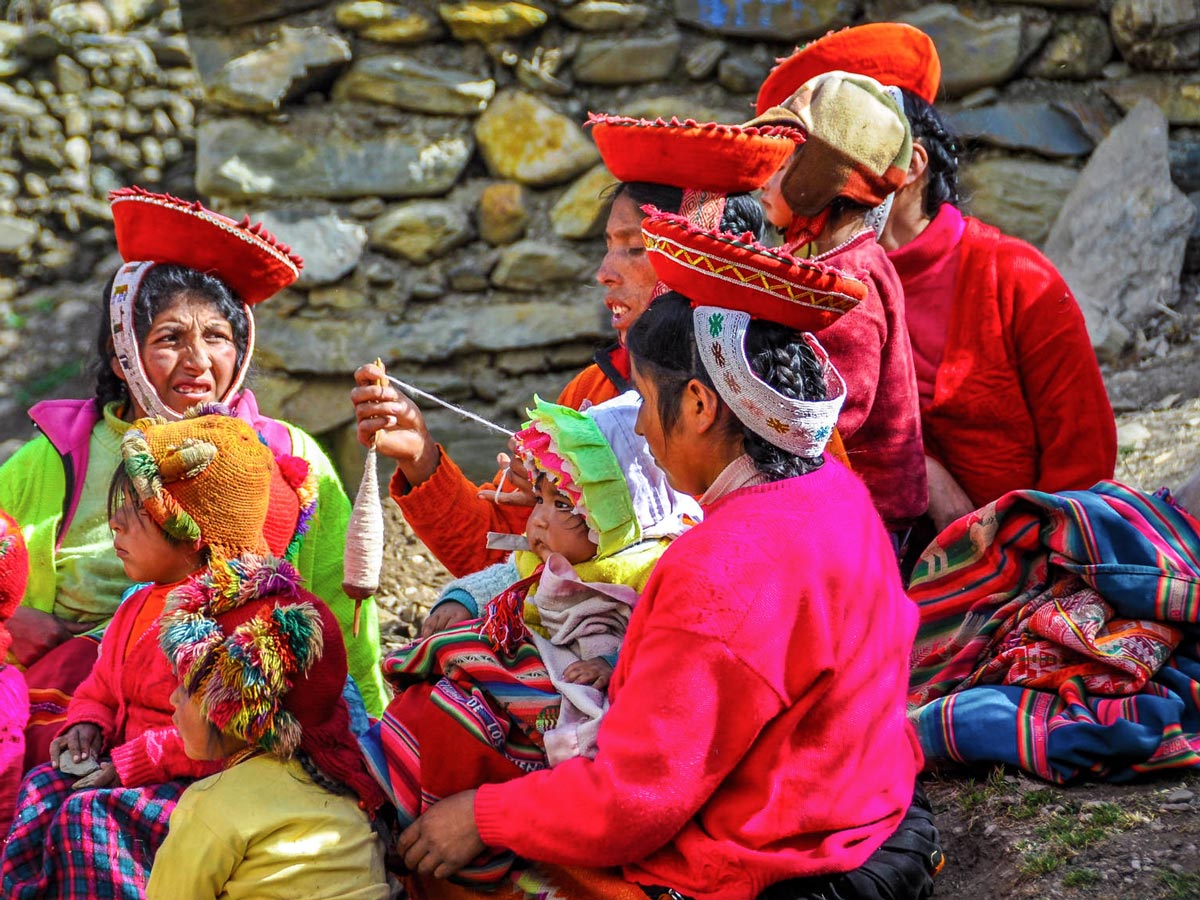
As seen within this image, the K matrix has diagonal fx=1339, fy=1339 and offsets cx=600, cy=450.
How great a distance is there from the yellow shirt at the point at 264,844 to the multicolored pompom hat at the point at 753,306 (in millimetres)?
1142

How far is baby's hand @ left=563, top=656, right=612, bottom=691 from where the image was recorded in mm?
2596

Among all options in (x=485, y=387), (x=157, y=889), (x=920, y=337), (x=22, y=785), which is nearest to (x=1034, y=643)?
(x=920, y=337)

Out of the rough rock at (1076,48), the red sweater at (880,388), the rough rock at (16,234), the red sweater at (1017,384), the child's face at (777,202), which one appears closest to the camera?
the red sweater at (880,388)

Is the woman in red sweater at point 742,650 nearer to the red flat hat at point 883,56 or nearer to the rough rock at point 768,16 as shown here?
the red flat hat at point 883,56

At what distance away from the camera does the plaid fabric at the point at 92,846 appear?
2.76 meters

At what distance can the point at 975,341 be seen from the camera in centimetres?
374

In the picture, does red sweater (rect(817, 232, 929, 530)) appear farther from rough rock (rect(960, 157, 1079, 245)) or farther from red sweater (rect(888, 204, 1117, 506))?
rough rock (rect(960, 157, 1079, 245))

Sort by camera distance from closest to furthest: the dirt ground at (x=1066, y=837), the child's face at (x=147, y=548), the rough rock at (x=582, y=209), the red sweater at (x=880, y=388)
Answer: the dirt ground at (x=1066, y=837) < the child's face at (x=147, y=548) < the red sweater at (x=880, y=388) < the rough rock at (x=582, y=209)

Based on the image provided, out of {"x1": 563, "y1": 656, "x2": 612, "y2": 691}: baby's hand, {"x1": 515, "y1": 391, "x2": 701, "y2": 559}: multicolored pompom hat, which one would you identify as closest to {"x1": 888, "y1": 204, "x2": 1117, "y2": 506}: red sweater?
{"x1": 515, "y1": 391, "x2": 701, "y2": 559}: multicolored pompom hat

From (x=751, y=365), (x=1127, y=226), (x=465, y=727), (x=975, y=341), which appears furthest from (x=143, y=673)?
(x=1127, y=226)

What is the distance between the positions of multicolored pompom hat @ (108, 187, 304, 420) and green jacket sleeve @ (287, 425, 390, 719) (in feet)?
1.19

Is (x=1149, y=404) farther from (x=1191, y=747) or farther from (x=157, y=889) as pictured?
(x=157, y=889)

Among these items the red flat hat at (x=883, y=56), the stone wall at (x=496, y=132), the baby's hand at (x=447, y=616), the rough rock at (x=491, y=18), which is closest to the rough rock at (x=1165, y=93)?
the stone wall at (x=496, y=132)

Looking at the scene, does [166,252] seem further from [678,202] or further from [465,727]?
[465,727]
